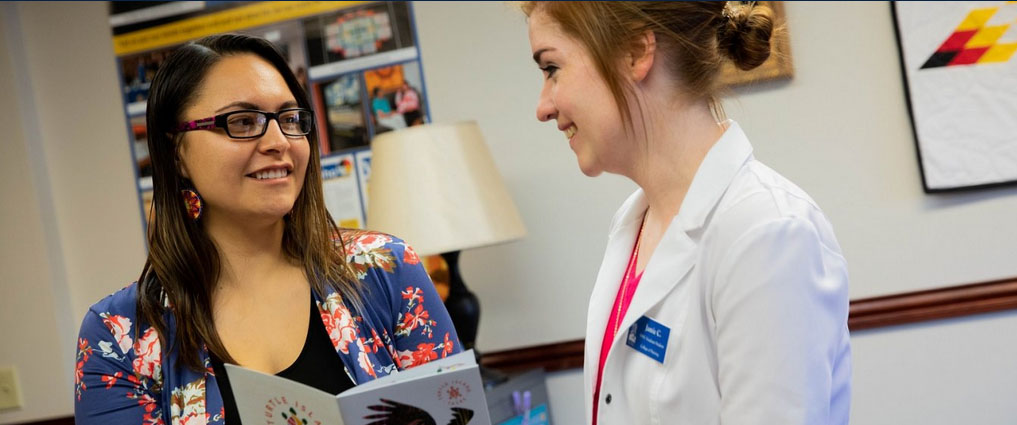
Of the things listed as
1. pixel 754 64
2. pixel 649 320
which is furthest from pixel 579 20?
pixel 649 320

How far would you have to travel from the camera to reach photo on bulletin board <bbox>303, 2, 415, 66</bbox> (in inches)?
115

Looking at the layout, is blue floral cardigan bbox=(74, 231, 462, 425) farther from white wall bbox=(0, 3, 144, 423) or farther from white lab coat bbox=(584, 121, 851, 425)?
white wall bbox=(0, 3, 144, 423)

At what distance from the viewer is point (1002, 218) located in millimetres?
2578

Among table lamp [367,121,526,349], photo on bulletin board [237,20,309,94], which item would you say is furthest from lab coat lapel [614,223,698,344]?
photo on bulletin board [237,20,309,94]

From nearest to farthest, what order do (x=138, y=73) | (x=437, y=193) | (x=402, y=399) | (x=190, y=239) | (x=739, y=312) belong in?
(x=739, y=312)
(x=402, y=399)
(x=190, y=239)
(x=437, y=193)
(x=138, y=73)

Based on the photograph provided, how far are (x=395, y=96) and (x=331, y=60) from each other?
0.25 metres

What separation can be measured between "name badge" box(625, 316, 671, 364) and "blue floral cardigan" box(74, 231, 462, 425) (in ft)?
1.38

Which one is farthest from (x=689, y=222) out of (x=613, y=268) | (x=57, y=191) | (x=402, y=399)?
(x=57, y=191)

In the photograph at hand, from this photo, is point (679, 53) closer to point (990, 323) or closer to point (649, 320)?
point (649, 320)

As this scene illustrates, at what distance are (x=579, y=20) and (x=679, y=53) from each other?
0.44 ft

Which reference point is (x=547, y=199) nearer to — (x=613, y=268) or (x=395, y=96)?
(x=395, y=96)

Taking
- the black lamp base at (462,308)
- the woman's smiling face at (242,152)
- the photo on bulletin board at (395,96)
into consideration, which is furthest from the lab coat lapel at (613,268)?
the photo on bulletin board at (395,96)

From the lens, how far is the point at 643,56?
115 centimetres

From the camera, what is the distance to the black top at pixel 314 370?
1405 mm
